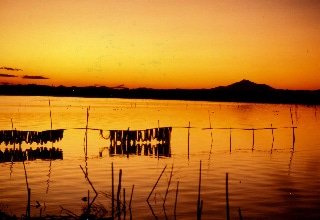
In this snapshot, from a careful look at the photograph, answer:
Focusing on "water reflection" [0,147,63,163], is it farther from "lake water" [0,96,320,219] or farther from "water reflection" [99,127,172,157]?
"water reflection" [99,127,172,157]

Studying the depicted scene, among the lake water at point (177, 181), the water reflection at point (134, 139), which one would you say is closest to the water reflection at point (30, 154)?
the lake water at point (177, 181)

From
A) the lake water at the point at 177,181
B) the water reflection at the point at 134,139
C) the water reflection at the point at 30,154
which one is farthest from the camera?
the water reflection at the point at 134,139

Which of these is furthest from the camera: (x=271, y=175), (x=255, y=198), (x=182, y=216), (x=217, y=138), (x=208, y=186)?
(x=217, y=138)

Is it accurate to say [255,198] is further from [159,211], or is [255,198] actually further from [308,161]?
[308,161]

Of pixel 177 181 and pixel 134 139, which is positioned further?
pixel 134 139

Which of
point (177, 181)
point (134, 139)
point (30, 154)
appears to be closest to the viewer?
point (177, 181)

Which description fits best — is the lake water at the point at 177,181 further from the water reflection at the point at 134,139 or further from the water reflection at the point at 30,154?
the water reflection at the point at 30,154

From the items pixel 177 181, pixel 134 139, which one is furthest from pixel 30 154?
pixel 177 181

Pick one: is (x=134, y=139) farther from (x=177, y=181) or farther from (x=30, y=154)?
(x=177, y=181)

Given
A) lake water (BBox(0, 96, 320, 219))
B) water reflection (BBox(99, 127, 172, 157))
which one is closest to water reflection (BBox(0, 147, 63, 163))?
lake water (BBox(0, 96, 320, 219))

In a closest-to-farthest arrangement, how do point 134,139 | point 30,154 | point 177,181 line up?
point 177,181
point 30,154
point 134,139

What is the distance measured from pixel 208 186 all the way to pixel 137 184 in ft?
11.7

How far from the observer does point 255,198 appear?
66.9 feet

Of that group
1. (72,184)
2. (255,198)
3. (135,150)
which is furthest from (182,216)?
(135,150)
